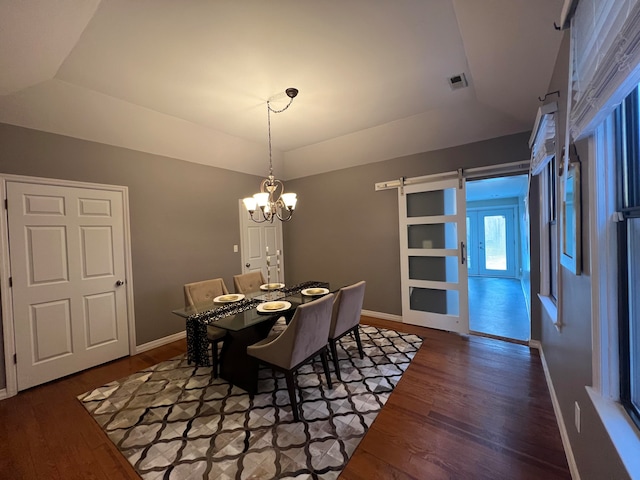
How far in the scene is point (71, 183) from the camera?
2.59 m

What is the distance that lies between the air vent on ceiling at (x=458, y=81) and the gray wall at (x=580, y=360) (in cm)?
69

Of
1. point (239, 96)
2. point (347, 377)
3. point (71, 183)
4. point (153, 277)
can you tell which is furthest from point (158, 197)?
point (347, 377)

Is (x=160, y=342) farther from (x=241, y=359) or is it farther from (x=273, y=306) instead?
(x=273, y=306)

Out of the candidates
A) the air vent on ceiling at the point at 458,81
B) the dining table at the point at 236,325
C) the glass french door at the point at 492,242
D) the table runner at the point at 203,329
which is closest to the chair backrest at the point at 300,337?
the dining table at the point at 236,325

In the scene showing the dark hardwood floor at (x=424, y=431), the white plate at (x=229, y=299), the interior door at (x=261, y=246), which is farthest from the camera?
the interior door at (x=261, y=246)

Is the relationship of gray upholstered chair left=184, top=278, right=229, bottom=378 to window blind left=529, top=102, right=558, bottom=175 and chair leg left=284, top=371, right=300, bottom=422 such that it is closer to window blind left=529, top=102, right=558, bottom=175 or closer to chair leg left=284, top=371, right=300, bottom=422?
chair leg left=284, top=371, right=300, bottom=422

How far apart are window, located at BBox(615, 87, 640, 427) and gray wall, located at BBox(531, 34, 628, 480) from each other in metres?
0.13

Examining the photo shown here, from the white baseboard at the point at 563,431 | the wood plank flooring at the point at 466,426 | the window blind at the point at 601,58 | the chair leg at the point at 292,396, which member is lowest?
the wood plank flooring at the point at 466,426

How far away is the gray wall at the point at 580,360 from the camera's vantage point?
1.04m

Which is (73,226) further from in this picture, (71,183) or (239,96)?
(239,96)

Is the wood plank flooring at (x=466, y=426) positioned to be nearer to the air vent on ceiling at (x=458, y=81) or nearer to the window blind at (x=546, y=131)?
the window blind at (x=546, y=131)

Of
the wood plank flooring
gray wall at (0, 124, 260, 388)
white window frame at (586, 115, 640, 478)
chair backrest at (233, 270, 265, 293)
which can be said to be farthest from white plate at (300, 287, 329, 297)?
white window frame at (586, 115, 640, 478)

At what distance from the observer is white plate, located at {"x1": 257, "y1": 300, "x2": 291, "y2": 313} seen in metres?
2.23

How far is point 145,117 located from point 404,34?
2.73 metres
